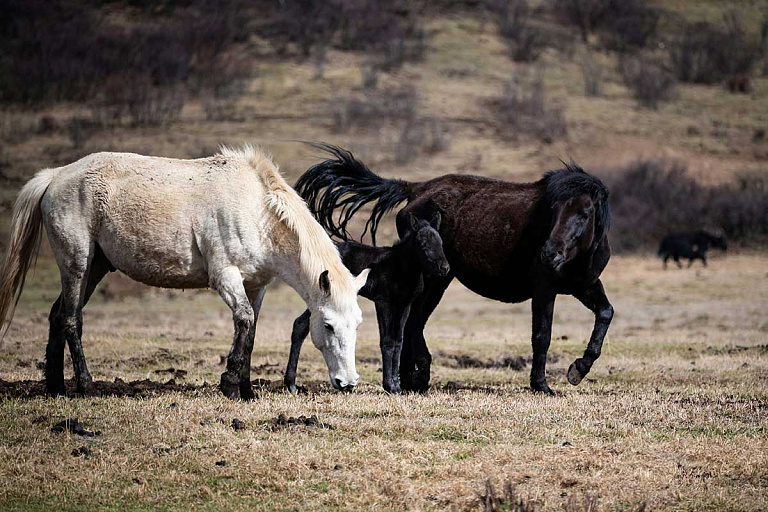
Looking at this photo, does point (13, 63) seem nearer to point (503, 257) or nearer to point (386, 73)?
point (386, 73)

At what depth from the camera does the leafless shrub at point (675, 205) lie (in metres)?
33.1

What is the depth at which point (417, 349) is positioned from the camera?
10.0 metres

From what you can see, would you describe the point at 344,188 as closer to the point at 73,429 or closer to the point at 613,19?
the point at 73,429

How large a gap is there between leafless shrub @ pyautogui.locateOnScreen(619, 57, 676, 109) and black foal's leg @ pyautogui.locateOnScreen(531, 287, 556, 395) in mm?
41576

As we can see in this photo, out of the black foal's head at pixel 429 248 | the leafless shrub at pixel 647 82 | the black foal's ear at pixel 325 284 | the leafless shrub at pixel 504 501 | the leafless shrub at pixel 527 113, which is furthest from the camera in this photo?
the leafless shrub at pixel 647 82

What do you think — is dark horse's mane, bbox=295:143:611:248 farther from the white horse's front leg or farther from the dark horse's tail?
the white horse's front leg

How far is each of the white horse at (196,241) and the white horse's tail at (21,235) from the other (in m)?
0.01

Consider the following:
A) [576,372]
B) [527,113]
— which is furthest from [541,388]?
[527,113]

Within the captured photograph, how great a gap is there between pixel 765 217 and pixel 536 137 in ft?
41.3

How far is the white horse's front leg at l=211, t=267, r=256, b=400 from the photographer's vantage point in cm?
837

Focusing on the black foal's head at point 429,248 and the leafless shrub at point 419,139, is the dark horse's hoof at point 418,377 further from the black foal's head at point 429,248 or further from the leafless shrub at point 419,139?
the leafless shrub at point 419,139

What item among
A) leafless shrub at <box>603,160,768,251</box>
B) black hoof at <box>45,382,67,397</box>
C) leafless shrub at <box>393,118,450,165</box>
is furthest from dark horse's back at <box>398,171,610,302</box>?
leafless shrub at <box>393,118,450,165</box>

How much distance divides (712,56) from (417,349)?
2059 inches

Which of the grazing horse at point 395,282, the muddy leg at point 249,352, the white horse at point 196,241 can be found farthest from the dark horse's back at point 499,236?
the muddy leg at point 249,352
